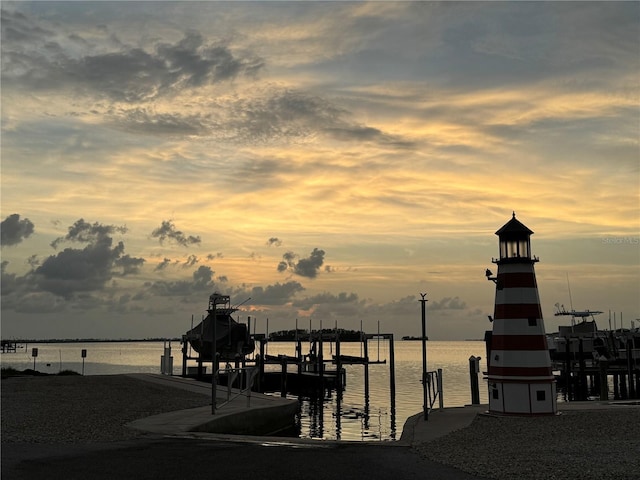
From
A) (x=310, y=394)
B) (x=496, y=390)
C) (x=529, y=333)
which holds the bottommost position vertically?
(x=310, y=394)

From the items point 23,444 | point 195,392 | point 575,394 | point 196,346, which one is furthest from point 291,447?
point 575,394

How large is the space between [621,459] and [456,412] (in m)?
11.6

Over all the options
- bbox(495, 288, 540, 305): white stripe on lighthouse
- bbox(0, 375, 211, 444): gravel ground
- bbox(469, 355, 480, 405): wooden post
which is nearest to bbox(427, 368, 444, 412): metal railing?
bbox(469, 355, 480, 405): wooden post

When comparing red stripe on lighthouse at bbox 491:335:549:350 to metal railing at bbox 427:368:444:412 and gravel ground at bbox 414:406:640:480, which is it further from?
metal railing at bbox 427:368:444:412

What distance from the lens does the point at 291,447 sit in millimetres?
16000

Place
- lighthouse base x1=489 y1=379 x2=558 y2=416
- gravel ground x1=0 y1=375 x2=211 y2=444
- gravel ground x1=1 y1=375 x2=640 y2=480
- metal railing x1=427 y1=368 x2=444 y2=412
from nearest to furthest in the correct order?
gravel ground x1=1 y1=375 x2=640 y2=480
gravel ground x1=0 y1=375 x2=211 y2=444
lighthouse base x1=489 y1=379 x2=558 y2=416
metal railing x1=427 y1=368 x2=444 y2=412

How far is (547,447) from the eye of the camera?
16.0 meters

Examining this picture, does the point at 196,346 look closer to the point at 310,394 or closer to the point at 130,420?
the point at 310,394

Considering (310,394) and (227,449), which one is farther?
(310,394)

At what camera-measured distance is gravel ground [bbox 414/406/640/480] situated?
516 inches

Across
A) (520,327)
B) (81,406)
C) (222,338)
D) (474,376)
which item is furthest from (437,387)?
(222,338)

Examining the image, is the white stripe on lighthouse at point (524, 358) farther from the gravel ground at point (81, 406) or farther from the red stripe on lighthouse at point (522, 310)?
the gravel ground at point (81, 406)

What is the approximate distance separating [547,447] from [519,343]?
8.66m

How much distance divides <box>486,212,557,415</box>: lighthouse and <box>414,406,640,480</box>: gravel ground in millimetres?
1408
